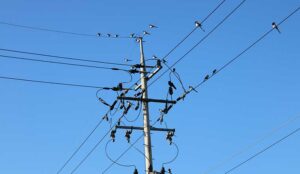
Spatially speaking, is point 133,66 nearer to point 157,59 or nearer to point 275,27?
point 157,59

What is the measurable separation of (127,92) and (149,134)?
6.47ft

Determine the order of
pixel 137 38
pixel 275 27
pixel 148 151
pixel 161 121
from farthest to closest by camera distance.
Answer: pixel 137 38
pixel 161 121
pixel 148 151
pixel 275 27

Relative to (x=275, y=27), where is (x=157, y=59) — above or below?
above

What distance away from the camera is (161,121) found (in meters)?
23.8

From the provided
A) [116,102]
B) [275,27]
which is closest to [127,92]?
[116,102]

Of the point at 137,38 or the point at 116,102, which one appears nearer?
the point at 116,102

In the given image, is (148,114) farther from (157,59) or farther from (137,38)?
(137,38)

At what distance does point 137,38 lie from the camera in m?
25.4

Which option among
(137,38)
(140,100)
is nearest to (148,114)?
(140,100)

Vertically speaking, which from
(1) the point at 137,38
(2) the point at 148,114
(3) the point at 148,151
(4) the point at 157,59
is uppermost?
(1) the point at 137,38

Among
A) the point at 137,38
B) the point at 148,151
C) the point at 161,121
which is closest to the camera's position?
the point at 148,151

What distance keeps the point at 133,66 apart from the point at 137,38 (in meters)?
1.57

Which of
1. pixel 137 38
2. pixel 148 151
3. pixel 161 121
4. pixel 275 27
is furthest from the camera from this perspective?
pixel 137 38

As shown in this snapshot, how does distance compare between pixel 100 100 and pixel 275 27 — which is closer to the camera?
pixel 275 27
